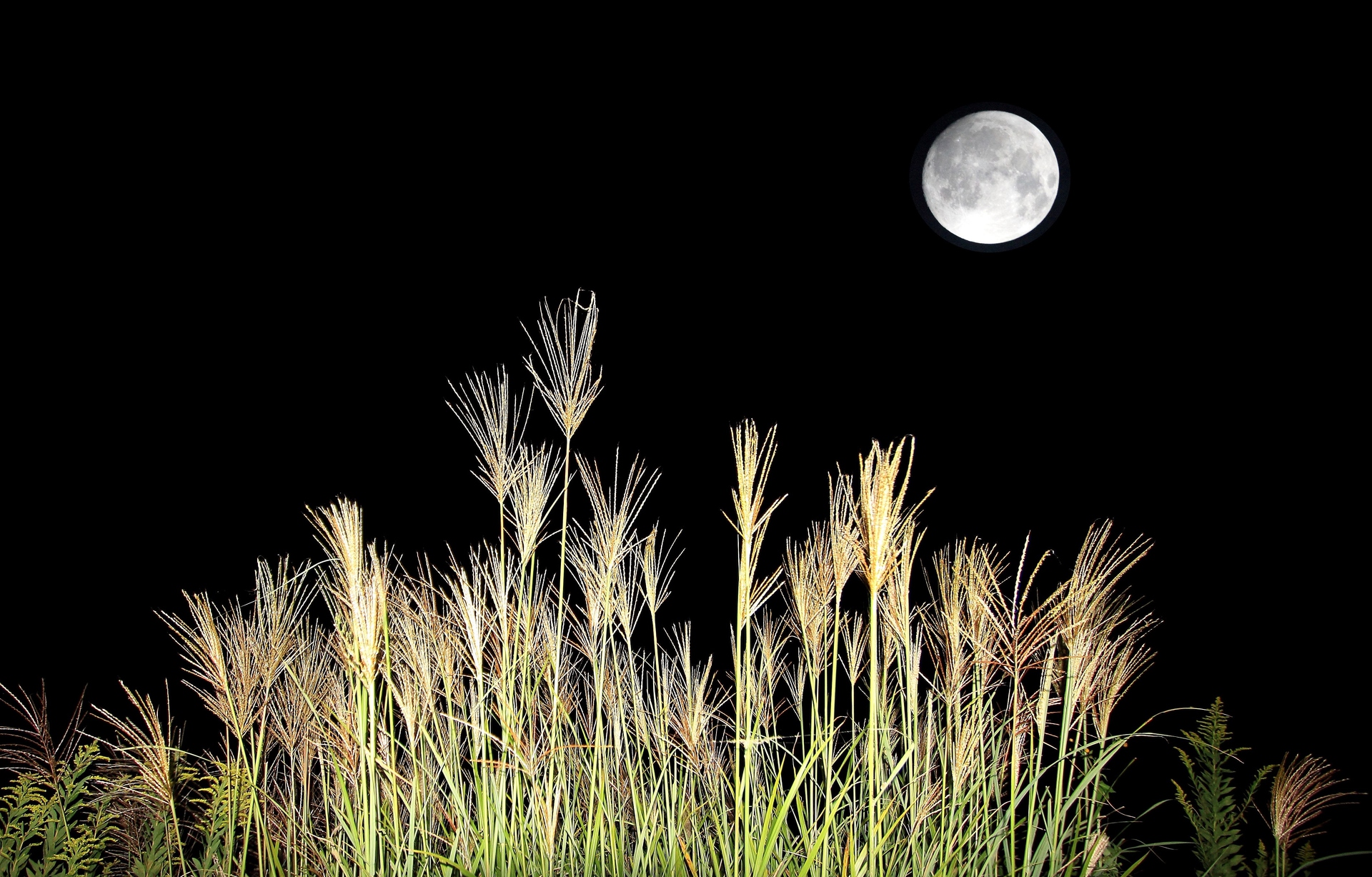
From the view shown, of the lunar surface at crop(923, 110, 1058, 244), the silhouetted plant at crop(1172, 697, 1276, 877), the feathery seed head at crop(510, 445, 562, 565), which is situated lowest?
the silhouetted plant at crop(1172, 697, 1276, 877)

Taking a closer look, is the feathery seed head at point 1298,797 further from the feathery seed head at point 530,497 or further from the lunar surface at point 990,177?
the lunar surface at point 990,177

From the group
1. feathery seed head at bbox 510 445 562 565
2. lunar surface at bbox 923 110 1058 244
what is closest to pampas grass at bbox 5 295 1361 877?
feathery seed head at bbox 510 445 562 565

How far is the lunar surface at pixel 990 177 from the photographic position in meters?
6.12

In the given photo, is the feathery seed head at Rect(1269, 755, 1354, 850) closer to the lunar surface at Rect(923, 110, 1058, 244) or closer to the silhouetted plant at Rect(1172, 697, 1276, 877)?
the silhouetted plant at Rect(1172, 697, 1276, 877)

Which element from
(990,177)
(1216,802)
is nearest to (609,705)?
(1216,802)

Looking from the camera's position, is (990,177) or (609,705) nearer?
(609,705)

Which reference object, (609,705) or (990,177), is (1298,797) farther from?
(990,177)

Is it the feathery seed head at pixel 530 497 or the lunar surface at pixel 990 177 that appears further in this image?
the lunar surface at pixel 990 177

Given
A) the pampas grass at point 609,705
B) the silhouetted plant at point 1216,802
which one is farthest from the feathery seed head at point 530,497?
the silhouetted plant at point 1216,802

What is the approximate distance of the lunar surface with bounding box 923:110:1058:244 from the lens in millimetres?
6125

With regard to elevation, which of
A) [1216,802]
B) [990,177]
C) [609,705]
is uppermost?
[990,177]

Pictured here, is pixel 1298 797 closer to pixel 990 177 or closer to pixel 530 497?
pixel 530 497

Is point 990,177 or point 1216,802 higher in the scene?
point 990,177

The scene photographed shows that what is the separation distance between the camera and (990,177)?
6.45 metres
